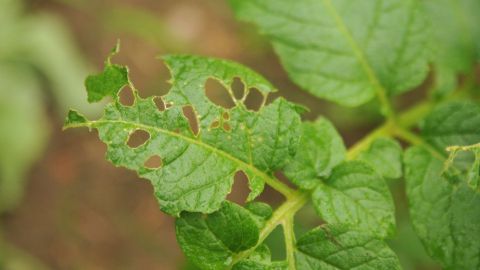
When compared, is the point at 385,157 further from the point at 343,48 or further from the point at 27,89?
the point at 27,89

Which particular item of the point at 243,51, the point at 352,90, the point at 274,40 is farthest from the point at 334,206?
the point at 243,51

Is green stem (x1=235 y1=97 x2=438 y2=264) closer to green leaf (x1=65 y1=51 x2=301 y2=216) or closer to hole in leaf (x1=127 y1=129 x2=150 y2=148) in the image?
green leaf (x1=65 y1=51 x2=301 y2=216)

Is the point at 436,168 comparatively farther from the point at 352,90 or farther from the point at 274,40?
the point at 274,40

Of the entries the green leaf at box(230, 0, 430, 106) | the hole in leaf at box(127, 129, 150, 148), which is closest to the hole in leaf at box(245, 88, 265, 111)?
the hole in leaf at box(127, 129, 150, 148)

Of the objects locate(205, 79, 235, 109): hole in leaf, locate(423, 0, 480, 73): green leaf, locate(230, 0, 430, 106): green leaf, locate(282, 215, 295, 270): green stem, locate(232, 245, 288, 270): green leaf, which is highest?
locate(205, 79, 235, 109): hole in leaf

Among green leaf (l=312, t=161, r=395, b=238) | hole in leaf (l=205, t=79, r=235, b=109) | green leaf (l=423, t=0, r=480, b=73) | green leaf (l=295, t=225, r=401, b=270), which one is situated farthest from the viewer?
hole in leaf (l=205, t=79, r=235, b=109)
